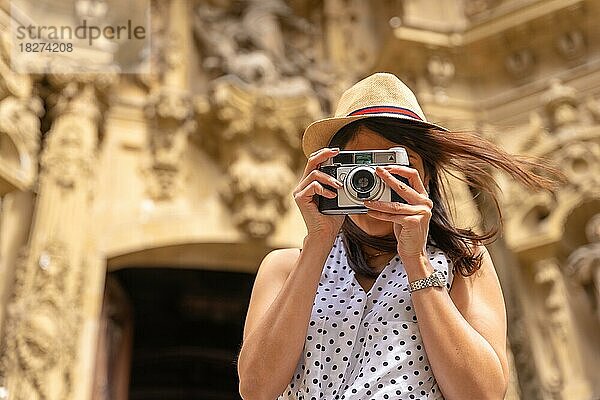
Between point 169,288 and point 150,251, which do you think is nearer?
point 150,251

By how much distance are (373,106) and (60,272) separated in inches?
122

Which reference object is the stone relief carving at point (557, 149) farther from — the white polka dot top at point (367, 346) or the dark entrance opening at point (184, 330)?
the white polka dot top at point (367, 346)

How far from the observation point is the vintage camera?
0.98 m

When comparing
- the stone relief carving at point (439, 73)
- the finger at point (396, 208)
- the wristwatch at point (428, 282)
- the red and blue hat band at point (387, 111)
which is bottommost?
the wristwatch at point (428, 282)

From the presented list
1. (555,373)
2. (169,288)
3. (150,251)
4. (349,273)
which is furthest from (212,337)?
(349,273)

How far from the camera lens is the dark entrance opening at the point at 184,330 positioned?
564 cm

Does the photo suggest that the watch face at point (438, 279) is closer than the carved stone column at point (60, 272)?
Yes

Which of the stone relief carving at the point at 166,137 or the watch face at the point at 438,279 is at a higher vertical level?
the stone relief carving at the point at 166,137

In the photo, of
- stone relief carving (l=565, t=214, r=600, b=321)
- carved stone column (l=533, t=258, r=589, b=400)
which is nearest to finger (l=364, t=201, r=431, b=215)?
stone relief carving (l=565, t=214, r=600, b=321)

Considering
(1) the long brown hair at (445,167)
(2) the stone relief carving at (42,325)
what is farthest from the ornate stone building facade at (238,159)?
(1) the long brown hair at (445,167)

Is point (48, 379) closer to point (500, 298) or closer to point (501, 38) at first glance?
point (500, 298)

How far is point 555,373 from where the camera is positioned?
404 centimetres

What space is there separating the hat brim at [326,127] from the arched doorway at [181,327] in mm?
3986

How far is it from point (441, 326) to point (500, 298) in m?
0.17
